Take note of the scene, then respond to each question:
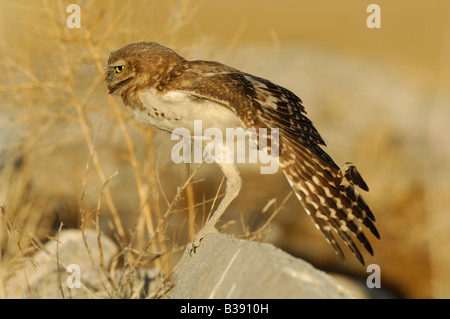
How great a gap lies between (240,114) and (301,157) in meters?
0.37

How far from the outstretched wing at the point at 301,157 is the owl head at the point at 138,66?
6.7 inches

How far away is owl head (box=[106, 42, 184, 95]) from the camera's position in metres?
3.20

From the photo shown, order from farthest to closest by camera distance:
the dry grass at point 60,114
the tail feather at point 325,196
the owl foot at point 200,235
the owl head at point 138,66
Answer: the dry grass at point 60,114, the owl head at point 138,66, the owl foot at point 200,235, the tail feather at point 325,196

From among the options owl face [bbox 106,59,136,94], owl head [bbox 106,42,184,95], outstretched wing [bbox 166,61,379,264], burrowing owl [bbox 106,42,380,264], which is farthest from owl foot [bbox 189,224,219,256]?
owl face [bbox 106,59,136,94]

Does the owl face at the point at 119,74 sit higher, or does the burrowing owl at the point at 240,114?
the owl face at the point at 119,74

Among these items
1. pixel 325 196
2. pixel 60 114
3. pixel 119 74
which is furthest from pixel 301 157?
pixel 60 114

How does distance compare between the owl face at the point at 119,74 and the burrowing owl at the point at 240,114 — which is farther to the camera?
the owl face at the point at 119,74

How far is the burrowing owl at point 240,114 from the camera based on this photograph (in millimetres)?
2615

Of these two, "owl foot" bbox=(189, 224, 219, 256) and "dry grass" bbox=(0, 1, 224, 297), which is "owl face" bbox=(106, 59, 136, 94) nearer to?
"dry grass" bbox=(0, 1, 224, 297)

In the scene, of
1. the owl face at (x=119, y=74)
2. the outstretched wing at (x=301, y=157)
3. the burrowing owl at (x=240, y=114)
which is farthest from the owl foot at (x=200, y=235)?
the owl face at (x=119, y=74)

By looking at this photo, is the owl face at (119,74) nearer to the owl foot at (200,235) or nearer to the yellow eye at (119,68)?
the yellow eye at (119,68)

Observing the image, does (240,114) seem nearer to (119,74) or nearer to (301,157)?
(301,157)

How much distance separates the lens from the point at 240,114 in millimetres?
2705

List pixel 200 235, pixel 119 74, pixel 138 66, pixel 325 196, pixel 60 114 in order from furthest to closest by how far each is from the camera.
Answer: pixel 60 114 < pixel 119 74 < pixel 138 66 < pixel 200 235 < pixel 325 196
